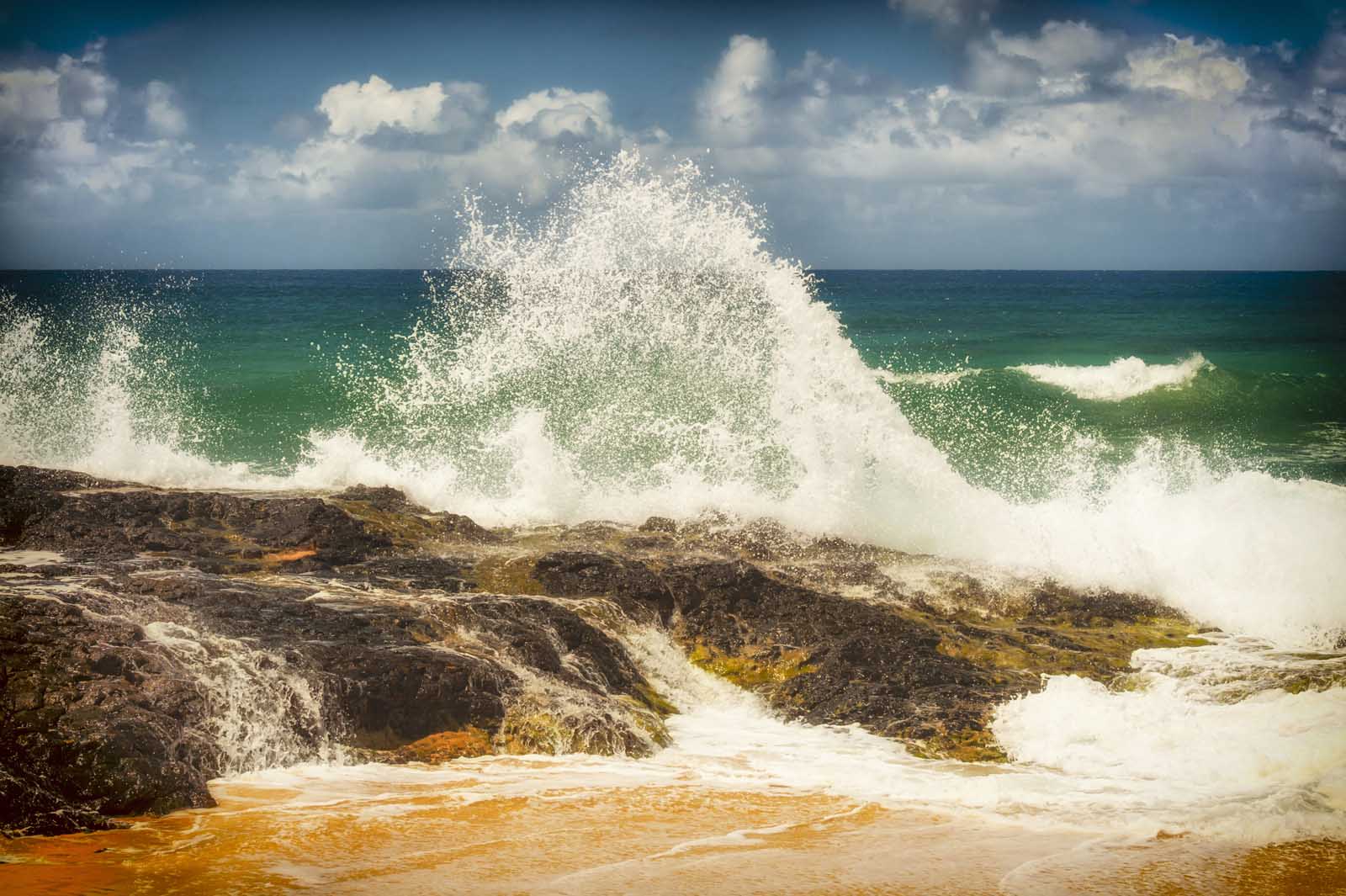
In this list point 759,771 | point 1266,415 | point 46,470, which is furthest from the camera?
point 1266,415

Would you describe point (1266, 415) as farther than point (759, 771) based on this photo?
Yes

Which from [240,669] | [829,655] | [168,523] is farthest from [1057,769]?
[168,523]

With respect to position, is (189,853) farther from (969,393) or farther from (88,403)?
(969,393)

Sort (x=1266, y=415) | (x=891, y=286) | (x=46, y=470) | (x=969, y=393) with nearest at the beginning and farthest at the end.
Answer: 1. (x=46, y=470)
2. (x=1266, y=415)
3. (x=969, y=393)
4. (x=891, y=286)

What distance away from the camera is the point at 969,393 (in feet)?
84.1

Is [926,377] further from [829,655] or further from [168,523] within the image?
[168,523]

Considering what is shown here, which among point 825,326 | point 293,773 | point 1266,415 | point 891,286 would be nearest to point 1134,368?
point 1266,415

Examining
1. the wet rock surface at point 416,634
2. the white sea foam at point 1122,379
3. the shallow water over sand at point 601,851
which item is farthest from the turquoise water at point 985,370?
the shallow water over sand at point 601,851

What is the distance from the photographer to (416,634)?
6.68 m

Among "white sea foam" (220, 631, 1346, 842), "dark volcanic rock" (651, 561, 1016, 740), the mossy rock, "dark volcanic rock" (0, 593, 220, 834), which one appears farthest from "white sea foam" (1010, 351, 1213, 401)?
"dark volcanic rock" (0, 593, 220, 834)

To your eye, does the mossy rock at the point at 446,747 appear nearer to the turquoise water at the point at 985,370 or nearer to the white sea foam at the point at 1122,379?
the turquoise water at the point at 985,370

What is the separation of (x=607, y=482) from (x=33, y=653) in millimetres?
7493

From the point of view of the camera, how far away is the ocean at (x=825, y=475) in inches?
216

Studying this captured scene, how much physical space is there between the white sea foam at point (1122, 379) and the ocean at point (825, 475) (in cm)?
10
